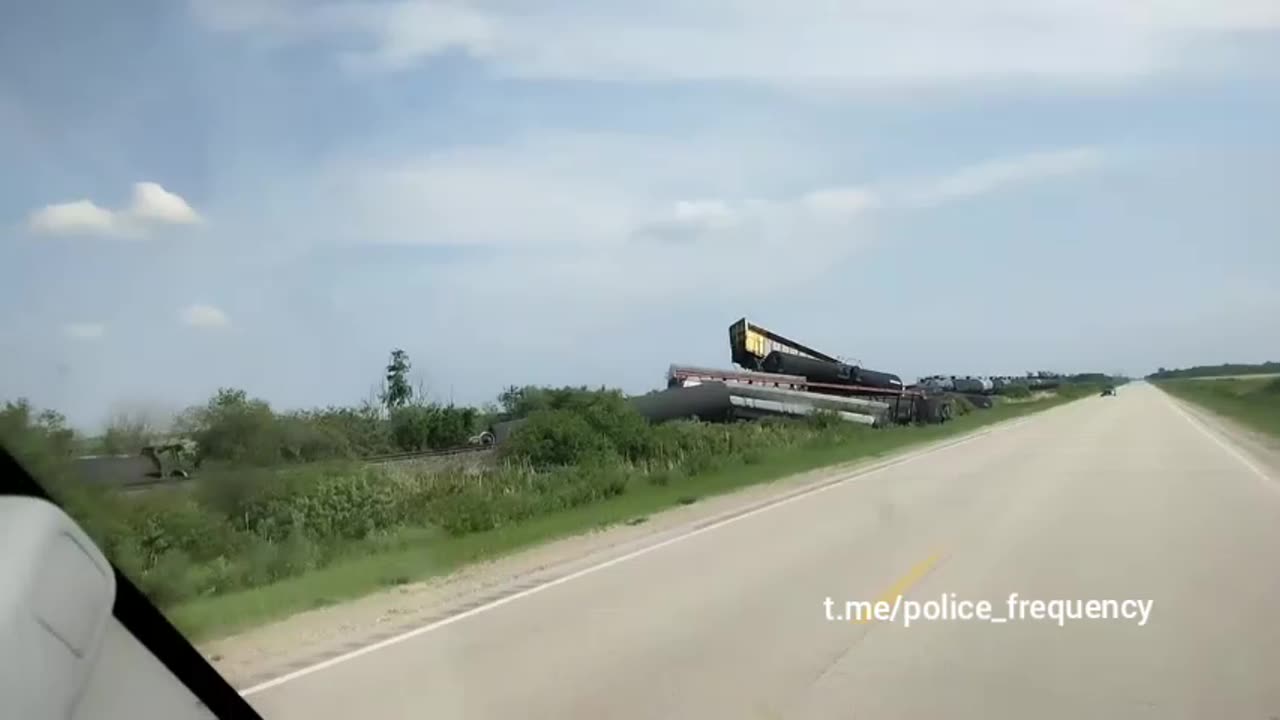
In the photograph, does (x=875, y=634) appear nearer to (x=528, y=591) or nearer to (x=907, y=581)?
(x=907, y=581)

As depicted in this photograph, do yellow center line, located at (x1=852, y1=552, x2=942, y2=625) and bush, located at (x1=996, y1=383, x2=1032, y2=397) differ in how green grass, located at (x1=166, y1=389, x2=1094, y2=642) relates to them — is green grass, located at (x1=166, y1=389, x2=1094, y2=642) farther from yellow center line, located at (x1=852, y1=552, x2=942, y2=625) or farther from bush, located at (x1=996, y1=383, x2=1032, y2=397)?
bush, located at (x1=996, y1=383, x2=1032, y2=397)

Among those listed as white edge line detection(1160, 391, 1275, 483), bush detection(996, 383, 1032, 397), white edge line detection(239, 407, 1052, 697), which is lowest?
white edge line detection(239, 407, 1052, 697)

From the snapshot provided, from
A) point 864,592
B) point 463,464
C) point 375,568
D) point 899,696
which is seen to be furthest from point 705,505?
point 899,696

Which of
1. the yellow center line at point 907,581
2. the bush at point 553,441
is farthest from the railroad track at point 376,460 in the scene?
the yellow center line at point 907,581

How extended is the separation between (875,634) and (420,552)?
31.3 feet

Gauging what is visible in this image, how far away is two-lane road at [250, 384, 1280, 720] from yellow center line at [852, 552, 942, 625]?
0.04 m

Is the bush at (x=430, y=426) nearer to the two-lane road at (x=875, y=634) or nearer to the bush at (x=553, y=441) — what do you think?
the two-lane road at (x=875, y=634)

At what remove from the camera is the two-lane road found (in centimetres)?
859

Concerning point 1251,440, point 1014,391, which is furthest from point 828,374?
point 1014,391

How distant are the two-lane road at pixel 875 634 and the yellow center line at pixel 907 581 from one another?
0.12ft

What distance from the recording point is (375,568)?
16906 millimetres

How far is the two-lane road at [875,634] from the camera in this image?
859 centimetres

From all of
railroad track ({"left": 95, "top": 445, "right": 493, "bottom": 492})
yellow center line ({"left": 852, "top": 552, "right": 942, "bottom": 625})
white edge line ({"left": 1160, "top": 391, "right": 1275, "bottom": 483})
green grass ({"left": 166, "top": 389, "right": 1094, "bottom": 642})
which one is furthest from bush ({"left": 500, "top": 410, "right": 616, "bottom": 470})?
yellow center line ({"left": 852, "top": 552, "right": 942, "bottom": 625})

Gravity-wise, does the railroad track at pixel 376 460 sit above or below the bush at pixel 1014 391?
below
